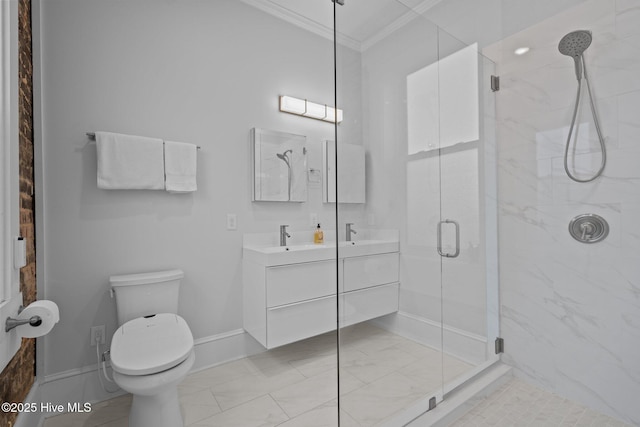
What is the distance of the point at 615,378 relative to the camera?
1.53 m

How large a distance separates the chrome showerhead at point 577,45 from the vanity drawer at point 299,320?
78.6 inches

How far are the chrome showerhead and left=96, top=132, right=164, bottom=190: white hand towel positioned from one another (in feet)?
7.80

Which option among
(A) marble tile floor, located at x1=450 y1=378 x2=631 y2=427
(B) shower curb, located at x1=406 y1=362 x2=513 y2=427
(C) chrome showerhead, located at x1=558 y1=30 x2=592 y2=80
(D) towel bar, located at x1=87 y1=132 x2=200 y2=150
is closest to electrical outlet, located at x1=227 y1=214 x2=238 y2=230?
(D) towel bar, located at x1=87 y1=132 x2=200 y2=150

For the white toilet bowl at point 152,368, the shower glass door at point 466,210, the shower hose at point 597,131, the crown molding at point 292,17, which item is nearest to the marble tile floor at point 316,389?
the shower glass door at point 466,210

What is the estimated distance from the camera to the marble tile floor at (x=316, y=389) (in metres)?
1.37

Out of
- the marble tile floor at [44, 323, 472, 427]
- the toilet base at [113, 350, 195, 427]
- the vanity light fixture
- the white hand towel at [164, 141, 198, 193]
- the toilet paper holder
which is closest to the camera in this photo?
the toilet paper holder

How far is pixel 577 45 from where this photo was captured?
1601 mm

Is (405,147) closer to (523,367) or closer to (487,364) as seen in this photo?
(487,364)

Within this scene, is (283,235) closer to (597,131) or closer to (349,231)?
(349,231)

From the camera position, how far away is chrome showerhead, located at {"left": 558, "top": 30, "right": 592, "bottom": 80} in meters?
1.58

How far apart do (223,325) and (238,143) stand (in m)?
1.35

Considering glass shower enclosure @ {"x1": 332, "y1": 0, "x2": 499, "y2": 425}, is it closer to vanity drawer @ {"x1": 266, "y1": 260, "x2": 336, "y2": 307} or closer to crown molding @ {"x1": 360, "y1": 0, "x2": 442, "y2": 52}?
crown molding @ {"x1": 360, "y1": 0, "x2": 442, "y2": 52}

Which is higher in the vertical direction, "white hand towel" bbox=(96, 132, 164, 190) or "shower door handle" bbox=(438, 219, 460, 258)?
"white hand towel" bbox=(96, 132, 164, 190)

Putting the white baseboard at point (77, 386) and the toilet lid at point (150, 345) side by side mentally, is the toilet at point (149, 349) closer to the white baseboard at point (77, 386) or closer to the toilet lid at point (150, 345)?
the toilet lid at point (150, 345)
